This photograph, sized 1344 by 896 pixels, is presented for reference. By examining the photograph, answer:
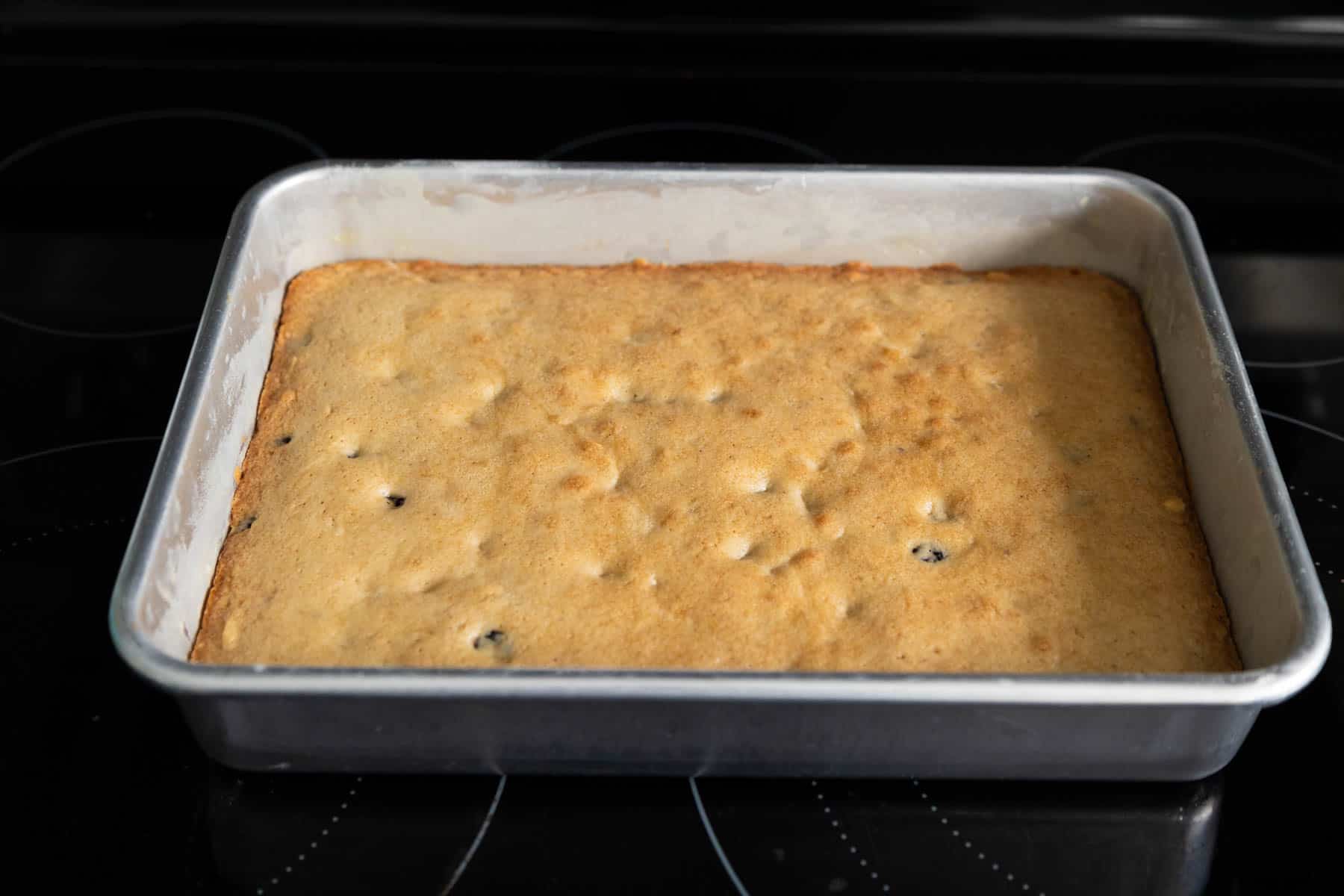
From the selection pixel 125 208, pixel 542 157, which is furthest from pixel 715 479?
pixel 125 208

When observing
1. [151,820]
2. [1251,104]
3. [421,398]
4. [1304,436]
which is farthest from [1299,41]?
[151,820]

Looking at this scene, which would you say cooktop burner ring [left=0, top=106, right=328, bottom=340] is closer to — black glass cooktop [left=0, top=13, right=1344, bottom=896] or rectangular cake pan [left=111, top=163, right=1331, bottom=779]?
black glass cooktop [left=0, top=13, right=1344, bottom=896]

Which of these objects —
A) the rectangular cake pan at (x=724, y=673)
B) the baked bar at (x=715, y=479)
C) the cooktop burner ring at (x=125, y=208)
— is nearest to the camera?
the rectangular cake pan at (x=724, y=673)

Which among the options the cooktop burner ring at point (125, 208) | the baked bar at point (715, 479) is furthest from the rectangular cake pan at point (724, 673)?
the cooktop burner ring at point (125, 208)

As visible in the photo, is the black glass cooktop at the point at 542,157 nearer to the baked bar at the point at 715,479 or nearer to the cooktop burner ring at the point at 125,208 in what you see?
the cooktop burner ring at the point at 125,208

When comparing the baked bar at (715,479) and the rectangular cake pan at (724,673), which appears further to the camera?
the baked bar at (715,479)

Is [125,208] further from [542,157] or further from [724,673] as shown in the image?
[724,673]

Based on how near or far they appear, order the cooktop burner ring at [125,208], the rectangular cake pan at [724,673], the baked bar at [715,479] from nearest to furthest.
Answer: the rectangular cake pan at [724,673] < the baked bar at [715,479] < the cooktop burner ring at [125,208]
